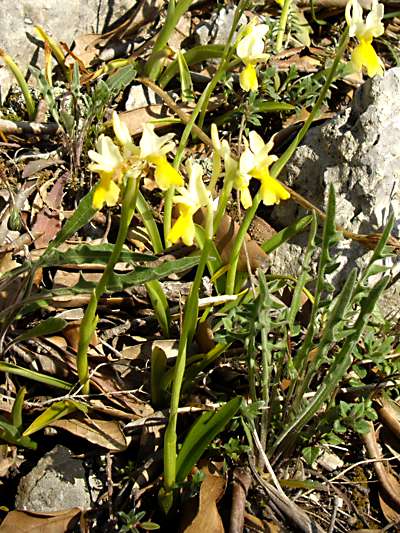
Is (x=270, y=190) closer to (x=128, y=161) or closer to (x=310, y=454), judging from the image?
(x=128, y=161)

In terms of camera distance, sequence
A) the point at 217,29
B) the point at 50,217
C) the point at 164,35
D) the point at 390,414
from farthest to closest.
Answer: the point at 217,29 → the point at 164,35 → the point at 50,217 → the point at 390,414

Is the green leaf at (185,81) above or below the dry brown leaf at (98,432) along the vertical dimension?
above

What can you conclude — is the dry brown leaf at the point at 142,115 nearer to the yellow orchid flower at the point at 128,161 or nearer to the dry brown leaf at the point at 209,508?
the yellow orchid flower at the point at 128,161

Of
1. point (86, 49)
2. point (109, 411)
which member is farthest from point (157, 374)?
point (86, 49)

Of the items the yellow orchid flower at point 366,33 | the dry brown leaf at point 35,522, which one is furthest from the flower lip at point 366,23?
the dry brown leaf at point 35,522

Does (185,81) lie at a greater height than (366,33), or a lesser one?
lesser

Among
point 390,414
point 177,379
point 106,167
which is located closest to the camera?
point 106,167

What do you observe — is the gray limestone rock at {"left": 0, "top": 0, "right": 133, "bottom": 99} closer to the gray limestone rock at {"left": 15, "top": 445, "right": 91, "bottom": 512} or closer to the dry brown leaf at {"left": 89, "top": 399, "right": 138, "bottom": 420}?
the dry brown leaf at {"left": 89, "top": 399, "right": 138, "bottom": 420}

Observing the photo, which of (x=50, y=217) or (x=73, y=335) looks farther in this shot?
(x=50, y=217)
